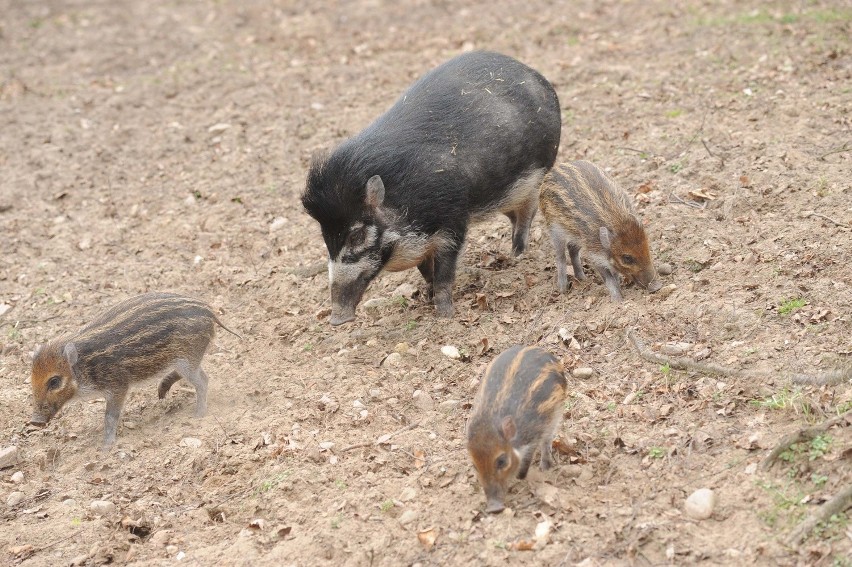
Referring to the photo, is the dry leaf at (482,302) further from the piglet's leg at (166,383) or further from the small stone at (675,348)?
the piglet's leg at (166,383)

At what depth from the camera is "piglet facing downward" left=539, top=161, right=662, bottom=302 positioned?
6734 millimetres

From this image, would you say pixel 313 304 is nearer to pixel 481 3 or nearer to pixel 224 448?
pixel 224 448

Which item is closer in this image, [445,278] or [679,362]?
[679,362]

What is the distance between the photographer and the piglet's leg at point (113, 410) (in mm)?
6488

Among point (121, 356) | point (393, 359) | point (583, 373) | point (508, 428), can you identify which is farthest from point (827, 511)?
point (121, 356)

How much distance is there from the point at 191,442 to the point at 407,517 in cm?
183

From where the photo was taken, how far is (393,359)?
684 centimetres

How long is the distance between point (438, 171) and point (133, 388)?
8.50ft

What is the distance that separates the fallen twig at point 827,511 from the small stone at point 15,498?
4.20 meters

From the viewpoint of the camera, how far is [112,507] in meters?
5.62

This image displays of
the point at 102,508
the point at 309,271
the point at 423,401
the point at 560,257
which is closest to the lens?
the point at 102,508

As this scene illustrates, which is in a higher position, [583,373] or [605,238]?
[605,238]

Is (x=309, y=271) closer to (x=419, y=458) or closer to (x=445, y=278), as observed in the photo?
(x=445, y=278)

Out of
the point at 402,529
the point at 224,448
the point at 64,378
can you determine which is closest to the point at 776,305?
the point at 402,529
